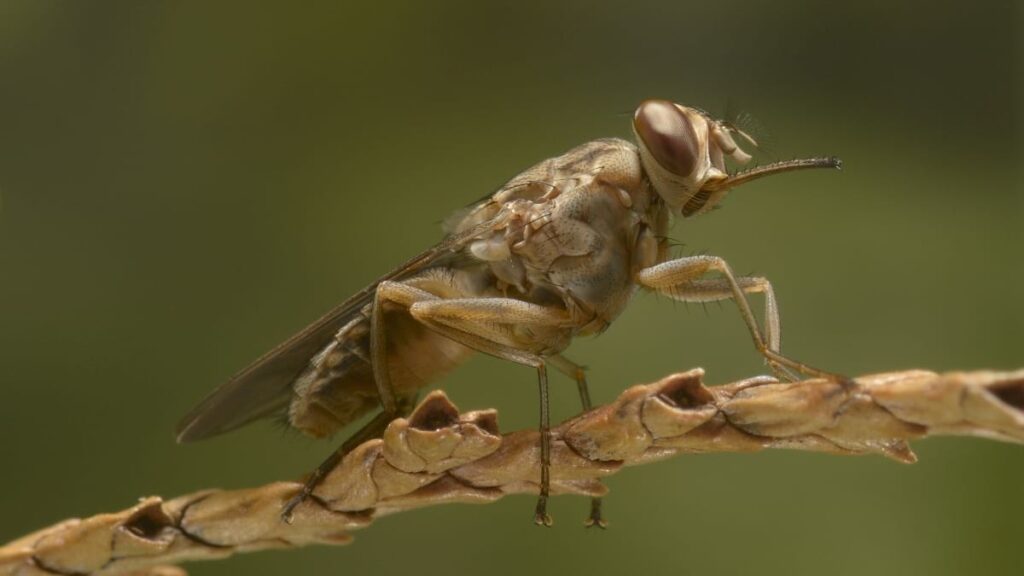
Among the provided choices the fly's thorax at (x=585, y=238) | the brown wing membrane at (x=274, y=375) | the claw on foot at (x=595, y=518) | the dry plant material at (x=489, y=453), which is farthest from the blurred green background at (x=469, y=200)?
the dry plant material at (x=489, y=453)

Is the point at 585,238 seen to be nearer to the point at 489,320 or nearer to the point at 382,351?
the point at 489,320

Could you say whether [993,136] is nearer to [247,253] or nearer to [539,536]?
[539,536]

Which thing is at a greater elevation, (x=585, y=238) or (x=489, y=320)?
(x=585, y=238)

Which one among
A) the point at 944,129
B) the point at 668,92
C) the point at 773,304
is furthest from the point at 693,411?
the point at 944,129

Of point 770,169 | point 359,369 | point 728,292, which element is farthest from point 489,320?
point 770,169

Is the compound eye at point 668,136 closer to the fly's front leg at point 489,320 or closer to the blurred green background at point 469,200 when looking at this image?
the fly's front leg at point 489,320
